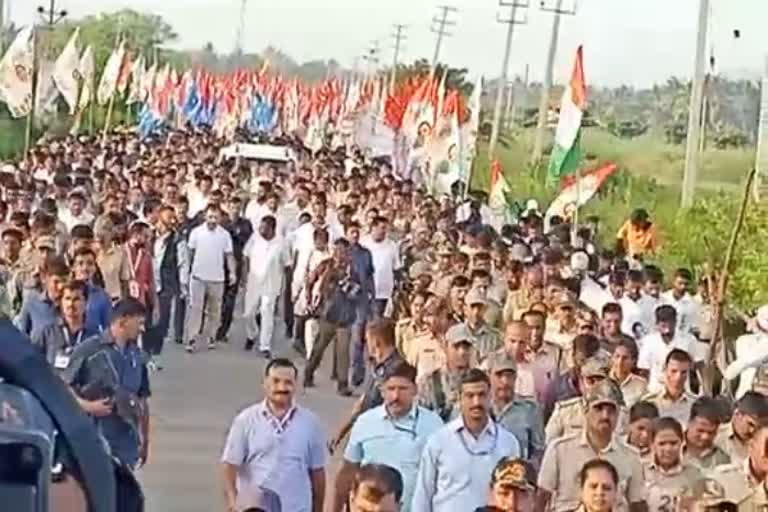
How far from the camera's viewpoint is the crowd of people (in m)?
7.76

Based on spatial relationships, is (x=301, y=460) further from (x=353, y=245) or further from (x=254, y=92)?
(x=254, y=92)

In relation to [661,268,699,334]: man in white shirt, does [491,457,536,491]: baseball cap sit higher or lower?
higher

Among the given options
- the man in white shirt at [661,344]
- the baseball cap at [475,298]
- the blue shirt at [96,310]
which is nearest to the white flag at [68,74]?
the baseball cap at [475,298]

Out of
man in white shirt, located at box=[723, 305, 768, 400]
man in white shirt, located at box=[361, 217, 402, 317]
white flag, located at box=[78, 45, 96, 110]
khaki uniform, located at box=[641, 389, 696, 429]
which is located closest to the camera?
khaki uniform, located at box=[641, 389, 696, 429]

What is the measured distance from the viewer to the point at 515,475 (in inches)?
267

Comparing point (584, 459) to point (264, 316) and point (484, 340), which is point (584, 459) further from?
point (264, 316)

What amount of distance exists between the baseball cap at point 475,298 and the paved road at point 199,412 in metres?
1.38

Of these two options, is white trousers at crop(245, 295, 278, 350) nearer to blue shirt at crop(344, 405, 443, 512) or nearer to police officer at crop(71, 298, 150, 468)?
police officer at crop(71, 298, 150, 468)

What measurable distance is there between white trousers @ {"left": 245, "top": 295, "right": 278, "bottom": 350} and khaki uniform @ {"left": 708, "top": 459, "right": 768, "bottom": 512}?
12159 millimetres

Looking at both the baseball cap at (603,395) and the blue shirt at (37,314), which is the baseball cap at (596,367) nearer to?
the baseball cap at (603,395)

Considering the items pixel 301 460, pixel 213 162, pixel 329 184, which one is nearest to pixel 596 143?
pixel 213 162

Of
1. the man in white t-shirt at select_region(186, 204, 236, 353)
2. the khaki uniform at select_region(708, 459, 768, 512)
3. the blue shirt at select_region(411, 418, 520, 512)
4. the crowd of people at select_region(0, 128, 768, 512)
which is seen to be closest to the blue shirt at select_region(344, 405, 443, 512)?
the crowd of people at select_region(0, 128, 768, 512)

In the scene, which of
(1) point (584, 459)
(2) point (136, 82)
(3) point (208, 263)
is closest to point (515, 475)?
(1) point (584, 459)

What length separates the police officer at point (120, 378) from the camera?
8211 mm
